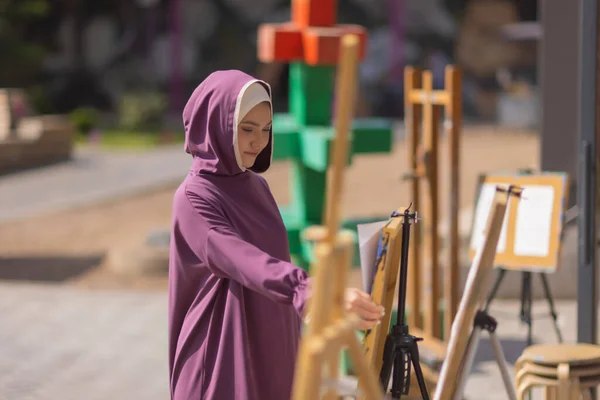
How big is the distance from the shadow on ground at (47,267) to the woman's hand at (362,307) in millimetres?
7636

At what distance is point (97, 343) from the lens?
26.3 ft

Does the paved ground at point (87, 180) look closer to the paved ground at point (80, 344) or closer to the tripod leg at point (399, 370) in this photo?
the paved ground at point (80, 344)

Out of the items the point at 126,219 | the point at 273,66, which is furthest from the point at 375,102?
the point at 126,219

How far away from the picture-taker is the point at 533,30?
82.7 ft

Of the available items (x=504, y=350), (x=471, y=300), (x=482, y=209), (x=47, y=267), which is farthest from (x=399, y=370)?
(x=47, y=267)

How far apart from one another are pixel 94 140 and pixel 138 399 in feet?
52.4

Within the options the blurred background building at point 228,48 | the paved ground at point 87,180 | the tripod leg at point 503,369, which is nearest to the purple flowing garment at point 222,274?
the tripod leg at point 503,369

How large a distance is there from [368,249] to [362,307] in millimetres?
464

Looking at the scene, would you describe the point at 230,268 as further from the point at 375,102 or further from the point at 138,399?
the point at 375,102

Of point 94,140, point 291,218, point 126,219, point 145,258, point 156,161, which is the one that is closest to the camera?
point 291,218

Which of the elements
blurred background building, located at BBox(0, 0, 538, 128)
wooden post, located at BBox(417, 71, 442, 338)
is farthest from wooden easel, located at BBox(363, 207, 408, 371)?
blurred background building, located at BBox(0, 0, 538, 128)

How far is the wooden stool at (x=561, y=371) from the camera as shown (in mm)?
4305

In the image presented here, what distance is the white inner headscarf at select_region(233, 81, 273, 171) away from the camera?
3.40 meters

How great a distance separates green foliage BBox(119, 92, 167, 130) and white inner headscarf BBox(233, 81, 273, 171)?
1984cm
